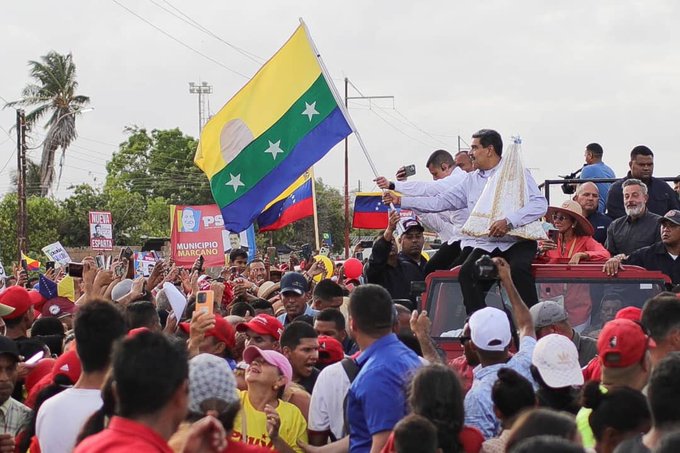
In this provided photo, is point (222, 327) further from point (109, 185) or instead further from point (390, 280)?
point (109, 185)

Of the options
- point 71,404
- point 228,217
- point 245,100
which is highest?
point 245,100

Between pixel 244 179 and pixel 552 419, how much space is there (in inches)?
328

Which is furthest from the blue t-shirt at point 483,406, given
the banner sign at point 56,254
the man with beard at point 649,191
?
the banner sign at point 56,254

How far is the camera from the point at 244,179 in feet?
39.4

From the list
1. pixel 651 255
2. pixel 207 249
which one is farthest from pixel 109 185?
pixel 651 255

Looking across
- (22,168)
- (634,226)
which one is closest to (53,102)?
(22,168)

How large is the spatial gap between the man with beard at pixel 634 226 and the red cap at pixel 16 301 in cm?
497

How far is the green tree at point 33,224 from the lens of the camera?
174 feet

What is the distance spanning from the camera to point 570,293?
8281 mm

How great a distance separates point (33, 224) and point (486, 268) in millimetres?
52674

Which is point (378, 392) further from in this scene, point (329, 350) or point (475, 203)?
point (475, 203)

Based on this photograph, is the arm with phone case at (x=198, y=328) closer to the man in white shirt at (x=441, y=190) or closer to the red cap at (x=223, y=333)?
the red cap at (x=223, y=333)

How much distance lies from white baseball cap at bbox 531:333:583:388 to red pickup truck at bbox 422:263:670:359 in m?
2.74

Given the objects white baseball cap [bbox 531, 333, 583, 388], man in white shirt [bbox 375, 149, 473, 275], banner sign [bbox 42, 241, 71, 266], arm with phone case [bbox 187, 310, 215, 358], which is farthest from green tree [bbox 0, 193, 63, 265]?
white baseball cap [bbox 531, 333, 583, 388]
